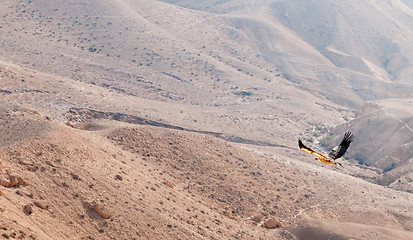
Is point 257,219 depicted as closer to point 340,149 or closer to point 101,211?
point 101,211

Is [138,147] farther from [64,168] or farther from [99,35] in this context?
[99,35]

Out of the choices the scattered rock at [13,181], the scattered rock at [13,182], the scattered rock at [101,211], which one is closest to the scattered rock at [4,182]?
the scattered rock at [13,182]

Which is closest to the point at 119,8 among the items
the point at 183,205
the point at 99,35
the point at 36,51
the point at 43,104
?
the point at 99,35

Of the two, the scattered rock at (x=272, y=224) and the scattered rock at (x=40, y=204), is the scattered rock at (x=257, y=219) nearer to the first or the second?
the scattered rock at (x=272, y=224)

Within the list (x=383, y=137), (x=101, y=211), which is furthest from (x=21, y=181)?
(x=383, y=137)

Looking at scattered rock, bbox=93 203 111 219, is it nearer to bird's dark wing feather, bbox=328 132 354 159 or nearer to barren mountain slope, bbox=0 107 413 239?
barren mountain slope, bbox=0 107 413 239

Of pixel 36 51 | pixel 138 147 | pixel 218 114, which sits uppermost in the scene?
pixel 138 147
